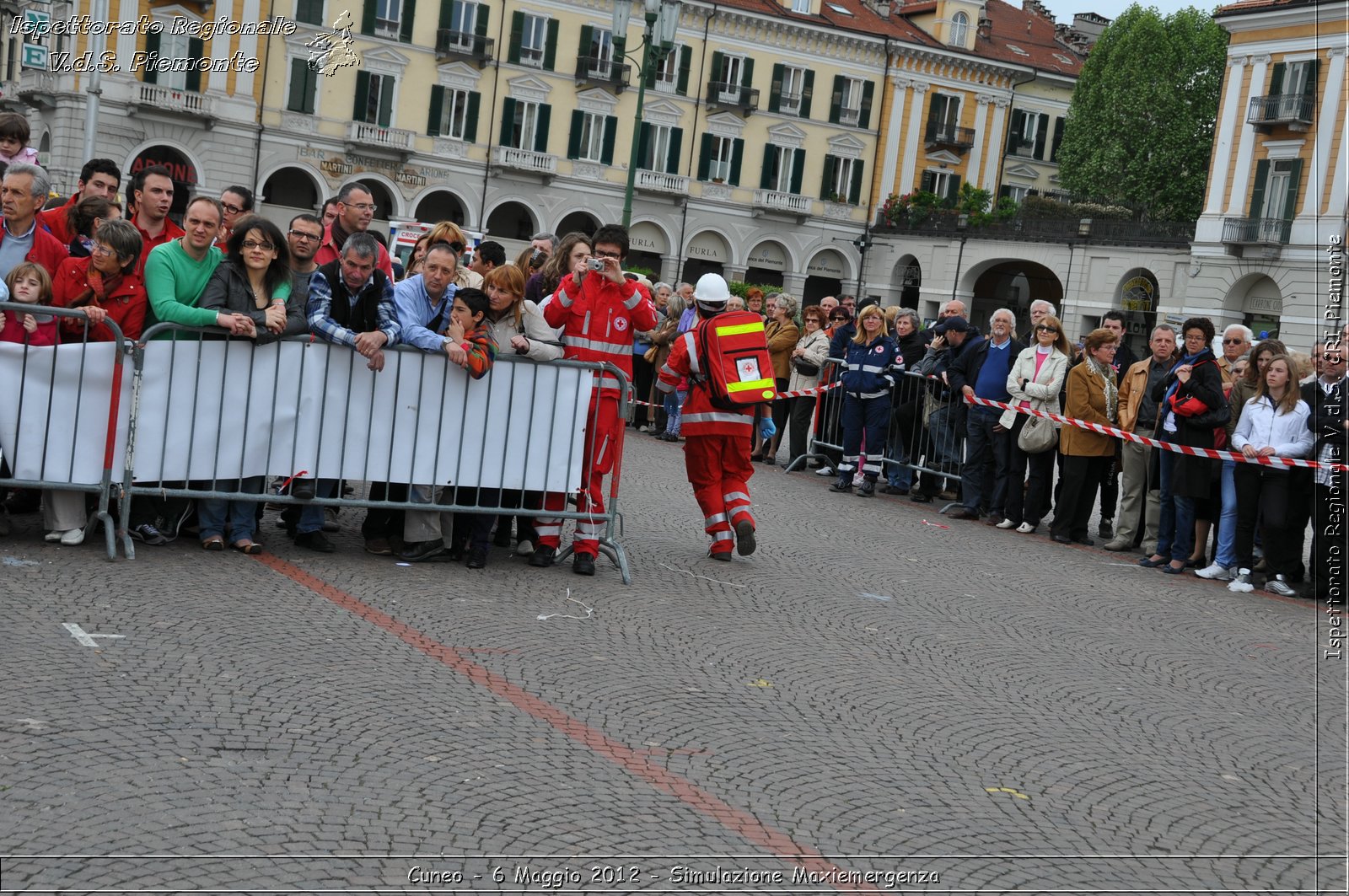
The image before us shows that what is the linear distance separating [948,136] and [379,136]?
25.4 m

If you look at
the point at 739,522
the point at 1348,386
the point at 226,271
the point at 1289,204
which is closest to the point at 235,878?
the point at 226,271

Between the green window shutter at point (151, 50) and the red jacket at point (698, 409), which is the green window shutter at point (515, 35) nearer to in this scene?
the green window shutter at point (151, 50)

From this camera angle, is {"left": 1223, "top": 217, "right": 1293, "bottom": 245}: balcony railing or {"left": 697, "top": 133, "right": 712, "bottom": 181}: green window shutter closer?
{"left": 1223, "top": 217, "right": 1293, "bottom": 245}: balcony railing

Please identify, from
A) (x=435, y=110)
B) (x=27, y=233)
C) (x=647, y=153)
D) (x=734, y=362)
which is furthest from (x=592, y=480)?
(x=647, y=153)

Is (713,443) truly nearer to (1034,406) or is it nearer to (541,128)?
(1034,406)

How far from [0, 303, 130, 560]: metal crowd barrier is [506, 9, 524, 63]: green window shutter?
50.8 meters

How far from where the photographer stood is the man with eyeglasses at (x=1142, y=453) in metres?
12.5

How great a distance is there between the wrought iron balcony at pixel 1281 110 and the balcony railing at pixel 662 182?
21.9 metres

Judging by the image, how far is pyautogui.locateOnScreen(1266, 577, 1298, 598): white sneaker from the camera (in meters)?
11.1

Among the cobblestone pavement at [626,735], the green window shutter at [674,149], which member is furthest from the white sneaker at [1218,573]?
the green window shutter at [674,149]

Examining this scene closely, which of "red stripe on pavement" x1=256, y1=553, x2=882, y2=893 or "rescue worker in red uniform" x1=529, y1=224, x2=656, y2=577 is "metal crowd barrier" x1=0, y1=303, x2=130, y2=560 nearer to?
"red stripe on pavement" x1=256, y1=553, x2=882, y2=893

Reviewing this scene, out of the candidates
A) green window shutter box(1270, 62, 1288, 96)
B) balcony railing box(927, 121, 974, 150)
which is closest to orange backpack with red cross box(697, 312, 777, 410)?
green window shutter box(1270, 62, 1288, 96)

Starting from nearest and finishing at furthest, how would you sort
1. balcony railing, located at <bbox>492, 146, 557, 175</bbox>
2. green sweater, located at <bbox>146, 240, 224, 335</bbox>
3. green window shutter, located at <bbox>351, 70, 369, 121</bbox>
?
green sweater, located at <bbox>146, 240, 224, 335</bbox>, green window shutter, located at <bbox>351, 70, 369, 121</bbox>, balcony railing, located at <bbox>492, 146, 557, 175</bbox>

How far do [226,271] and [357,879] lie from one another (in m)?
4.94
